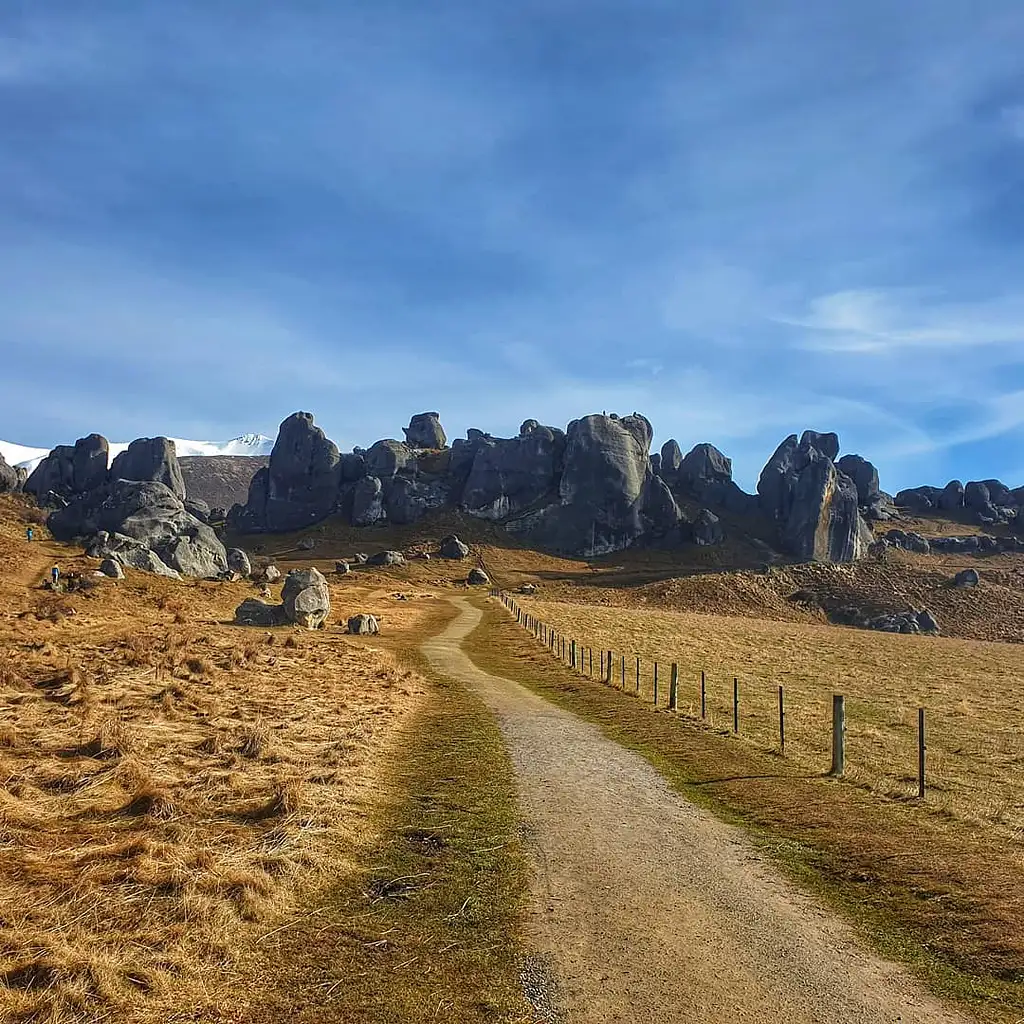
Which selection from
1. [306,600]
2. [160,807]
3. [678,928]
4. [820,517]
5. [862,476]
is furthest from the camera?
[862,476]

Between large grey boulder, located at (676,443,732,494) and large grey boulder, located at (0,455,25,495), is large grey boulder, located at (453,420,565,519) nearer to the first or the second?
large grey boulder, located at (676,443,732,494)

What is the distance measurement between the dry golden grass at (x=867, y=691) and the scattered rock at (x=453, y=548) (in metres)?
53.8

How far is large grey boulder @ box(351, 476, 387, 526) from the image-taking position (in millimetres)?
147875

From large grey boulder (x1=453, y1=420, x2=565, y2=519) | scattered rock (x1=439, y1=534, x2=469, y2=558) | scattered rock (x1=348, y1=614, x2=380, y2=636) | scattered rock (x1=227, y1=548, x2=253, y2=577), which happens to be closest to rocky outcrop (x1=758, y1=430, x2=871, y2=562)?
large grey boulder (x1=453, y1=420, x2=565, y2=519)

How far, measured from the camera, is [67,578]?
50.8m

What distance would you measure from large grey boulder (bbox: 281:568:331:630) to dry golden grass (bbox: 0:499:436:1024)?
17442mm

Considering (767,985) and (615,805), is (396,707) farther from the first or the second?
(767,985)

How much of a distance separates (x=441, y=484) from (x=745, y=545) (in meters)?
60.2

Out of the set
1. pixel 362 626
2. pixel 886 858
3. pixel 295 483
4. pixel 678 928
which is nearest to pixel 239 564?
pixel 362 626

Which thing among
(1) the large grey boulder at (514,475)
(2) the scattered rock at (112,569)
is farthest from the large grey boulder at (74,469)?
(2) the scattered rock at (112,569)

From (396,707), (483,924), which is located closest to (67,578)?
(396,707)

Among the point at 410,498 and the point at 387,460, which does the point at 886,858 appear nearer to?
the point at 410,498

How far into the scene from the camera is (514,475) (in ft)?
496

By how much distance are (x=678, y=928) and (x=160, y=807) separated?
26.1 ft
